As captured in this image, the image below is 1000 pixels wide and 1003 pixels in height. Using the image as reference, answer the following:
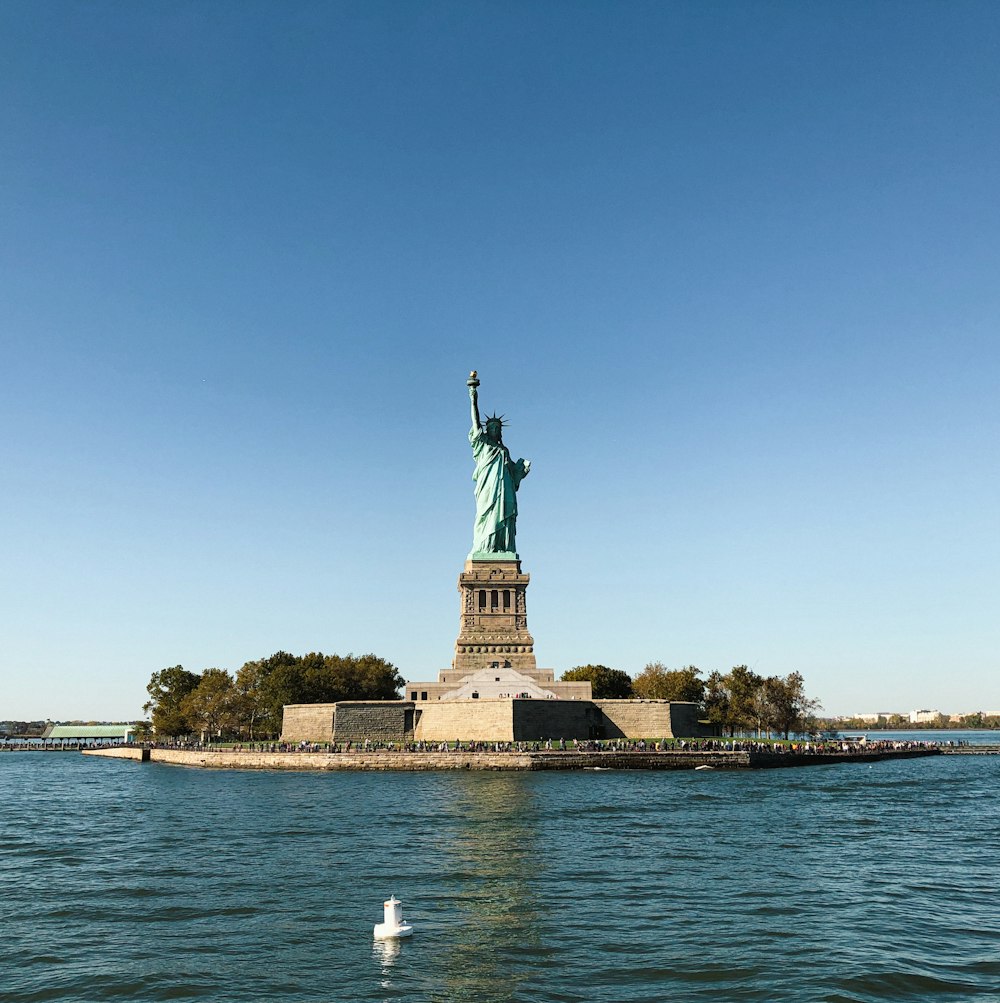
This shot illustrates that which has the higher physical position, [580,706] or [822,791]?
[580,706]

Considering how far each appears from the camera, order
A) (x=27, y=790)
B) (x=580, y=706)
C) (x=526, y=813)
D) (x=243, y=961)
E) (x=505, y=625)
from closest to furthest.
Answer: (x=243, y=961), (x=526, y=813), (x=27, y=790), (x=580, y=706), (x=505, y=625)

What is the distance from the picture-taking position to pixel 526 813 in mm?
37000

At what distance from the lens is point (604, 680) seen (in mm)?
96062

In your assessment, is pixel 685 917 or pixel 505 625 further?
pixel 505 625

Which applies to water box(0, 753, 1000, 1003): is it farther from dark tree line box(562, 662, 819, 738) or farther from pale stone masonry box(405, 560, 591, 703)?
dark tree line box(562, 662, 819, 738)

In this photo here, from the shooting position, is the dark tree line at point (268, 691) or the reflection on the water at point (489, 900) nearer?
the reflection on the water at point (489, 900)

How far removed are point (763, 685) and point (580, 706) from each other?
Answer: 101ft

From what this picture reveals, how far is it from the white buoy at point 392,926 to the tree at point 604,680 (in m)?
75.0

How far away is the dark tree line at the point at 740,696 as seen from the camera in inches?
3612

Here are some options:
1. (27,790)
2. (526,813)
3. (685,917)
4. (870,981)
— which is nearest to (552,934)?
(685,917)

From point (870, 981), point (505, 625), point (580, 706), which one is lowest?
point (870, 981)

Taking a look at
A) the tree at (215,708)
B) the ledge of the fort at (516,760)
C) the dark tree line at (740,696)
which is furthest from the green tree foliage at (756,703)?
the tree at (215,708)

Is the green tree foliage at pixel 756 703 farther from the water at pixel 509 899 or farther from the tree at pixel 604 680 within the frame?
the water at pixel 509 899

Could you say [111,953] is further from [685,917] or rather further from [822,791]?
[822,791]
